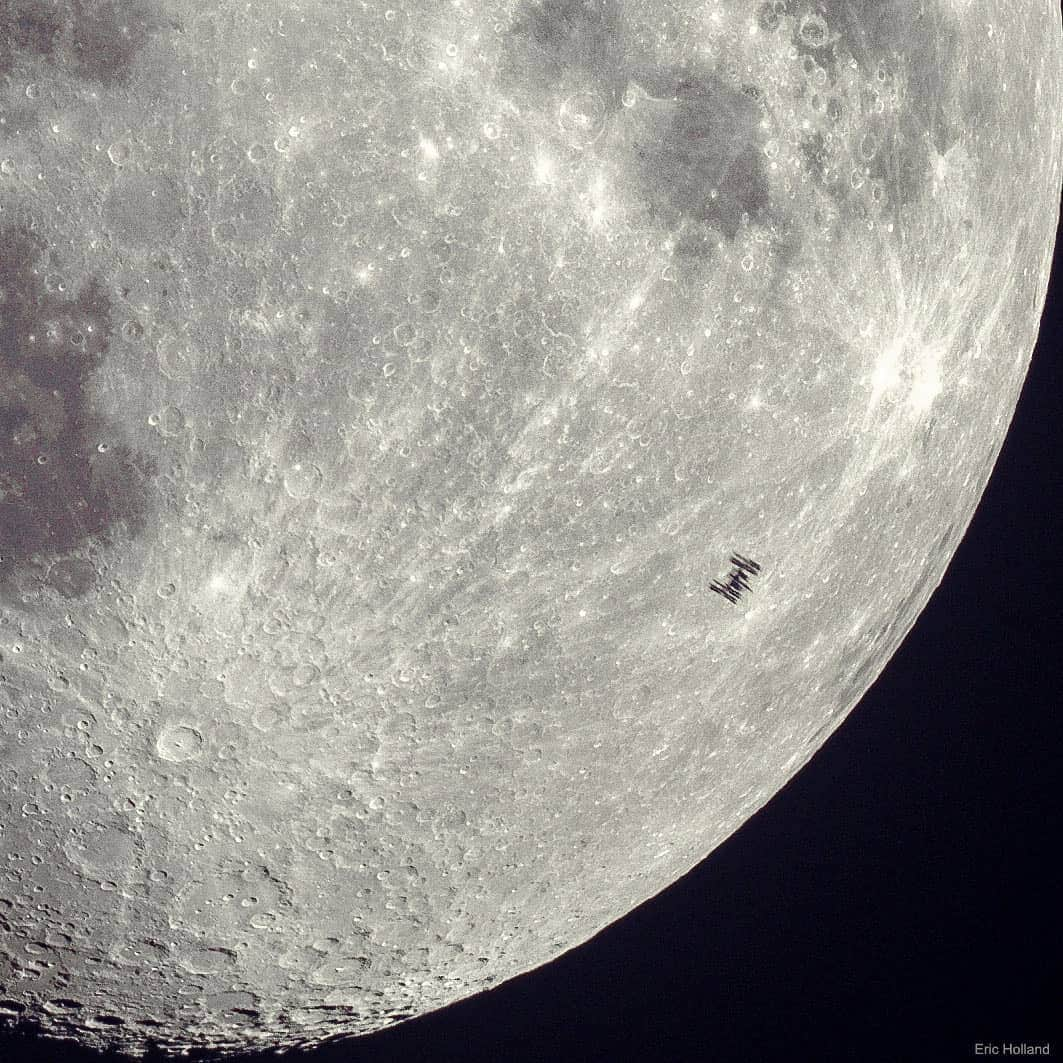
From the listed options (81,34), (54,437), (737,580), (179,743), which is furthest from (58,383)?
(737,580)

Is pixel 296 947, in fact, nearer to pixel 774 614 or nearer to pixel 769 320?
pixel 774 614

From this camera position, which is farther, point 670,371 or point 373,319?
point 670,371

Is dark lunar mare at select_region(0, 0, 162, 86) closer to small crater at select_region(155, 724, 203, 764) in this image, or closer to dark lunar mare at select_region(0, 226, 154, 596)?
dark lunar mare at select_region(0, 226, 154, 596)

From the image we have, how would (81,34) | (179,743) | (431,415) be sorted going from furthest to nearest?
(179,743) → (431,415) → (81,34)

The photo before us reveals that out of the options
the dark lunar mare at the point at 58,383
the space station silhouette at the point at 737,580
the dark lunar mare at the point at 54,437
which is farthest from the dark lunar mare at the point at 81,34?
the space station silhouette at the point at 737,580

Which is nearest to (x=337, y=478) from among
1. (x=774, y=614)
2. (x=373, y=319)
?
(x=373, y=319)

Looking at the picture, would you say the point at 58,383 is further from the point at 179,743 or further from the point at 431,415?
the point at 179,743

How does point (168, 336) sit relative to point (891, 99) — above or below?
below
